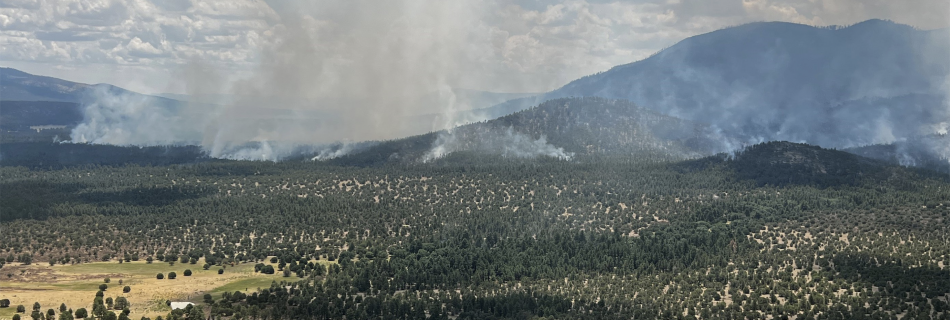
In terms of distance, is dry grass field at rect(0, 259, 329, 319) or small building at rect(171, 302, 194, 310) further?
dry grass field at rect(0, 259, 329, 319)

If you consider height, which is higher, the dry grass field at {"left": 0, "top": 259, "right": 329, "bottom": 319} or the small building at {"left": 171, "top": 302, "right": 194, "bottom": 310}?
the dry grass field at {"left": 0, "top": 259, "right": 329, "bottom": 319}

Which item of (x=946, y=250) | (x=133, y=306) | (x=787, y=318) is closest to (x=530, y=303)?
(x=787, y=318)

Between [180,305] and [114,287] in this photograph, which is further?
[114,287]

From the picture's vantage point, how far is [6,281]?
614ft

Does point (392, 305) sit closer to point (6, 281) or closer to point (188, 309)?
point (188, 309)

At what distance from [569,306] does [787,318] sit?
3736 cm

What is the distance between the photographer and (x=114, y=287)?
7205 inches

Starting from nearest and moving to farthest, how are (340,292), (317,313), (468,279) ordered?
(317,313) → (340,292) → (468,279)

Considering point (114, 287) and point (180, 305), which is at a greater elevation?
point (114, 287)

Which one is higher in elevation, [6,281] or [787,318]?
[6,281]

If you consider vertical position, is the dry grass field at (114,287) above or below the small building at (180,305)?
above

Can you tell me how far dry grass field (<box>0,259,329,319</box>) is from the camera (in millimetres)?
166000

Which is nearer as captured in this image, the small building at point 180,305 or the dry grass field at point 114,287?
the small building at point 180,305

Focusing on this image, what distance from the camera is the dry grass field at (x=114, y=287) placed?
545 feet
